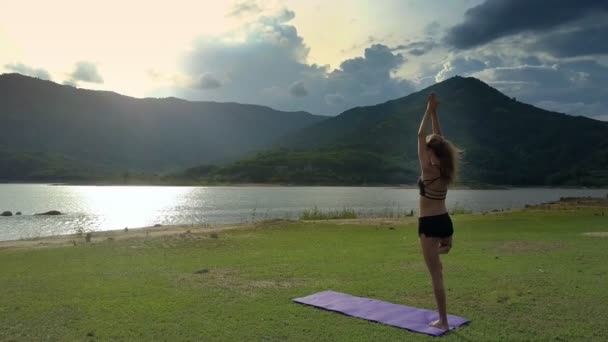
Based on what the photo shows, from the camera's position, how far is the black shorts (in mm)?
6418

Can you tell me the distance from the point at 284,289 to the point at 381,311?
2.47 meters

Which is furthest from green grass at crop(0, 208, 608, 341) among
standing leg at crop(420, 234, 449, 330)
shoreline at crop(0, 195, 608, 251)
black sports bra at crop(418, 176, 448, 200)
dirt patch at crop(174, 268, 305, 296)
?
shoreline at crop(0, 195, 608, 251)

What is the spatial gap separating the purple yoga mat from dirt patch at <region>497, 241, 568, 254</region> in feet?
25.5

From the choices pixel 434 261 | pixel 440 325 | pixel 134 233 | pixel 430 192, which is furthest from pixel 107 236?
pixel 430 192

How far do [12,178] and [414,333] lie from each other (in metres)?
179

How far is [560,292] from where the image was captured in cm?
899

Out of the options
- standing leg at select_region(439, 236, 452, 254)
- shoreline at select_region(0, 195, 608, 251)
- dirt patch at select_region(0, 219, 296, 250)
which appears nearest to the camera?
standing leg at select_region(439, 236, 452, 254)

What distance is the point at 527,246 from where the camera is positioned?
15633 millimetres

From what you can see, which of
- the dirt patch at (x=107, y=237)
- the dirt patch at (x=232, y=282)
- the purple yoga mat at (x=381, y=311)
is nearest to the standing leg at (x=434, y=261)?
the purple yoga mat at (x=381, y=311)

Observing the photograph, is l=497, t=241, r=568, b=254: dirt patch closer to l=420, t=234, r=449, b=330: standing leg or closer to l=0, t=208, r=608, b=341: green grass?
l=0, t=208, r=608, b=341: green grass

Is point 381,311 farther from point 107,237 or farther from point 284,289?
point 107,237

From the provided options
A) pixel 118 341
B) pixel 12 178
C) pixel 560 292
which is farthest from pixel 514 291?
pixel 12 178

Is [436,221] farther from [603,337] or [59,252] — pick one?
[59,252]

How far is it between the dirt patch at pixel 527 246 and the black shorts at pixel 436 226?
906 centimetres
